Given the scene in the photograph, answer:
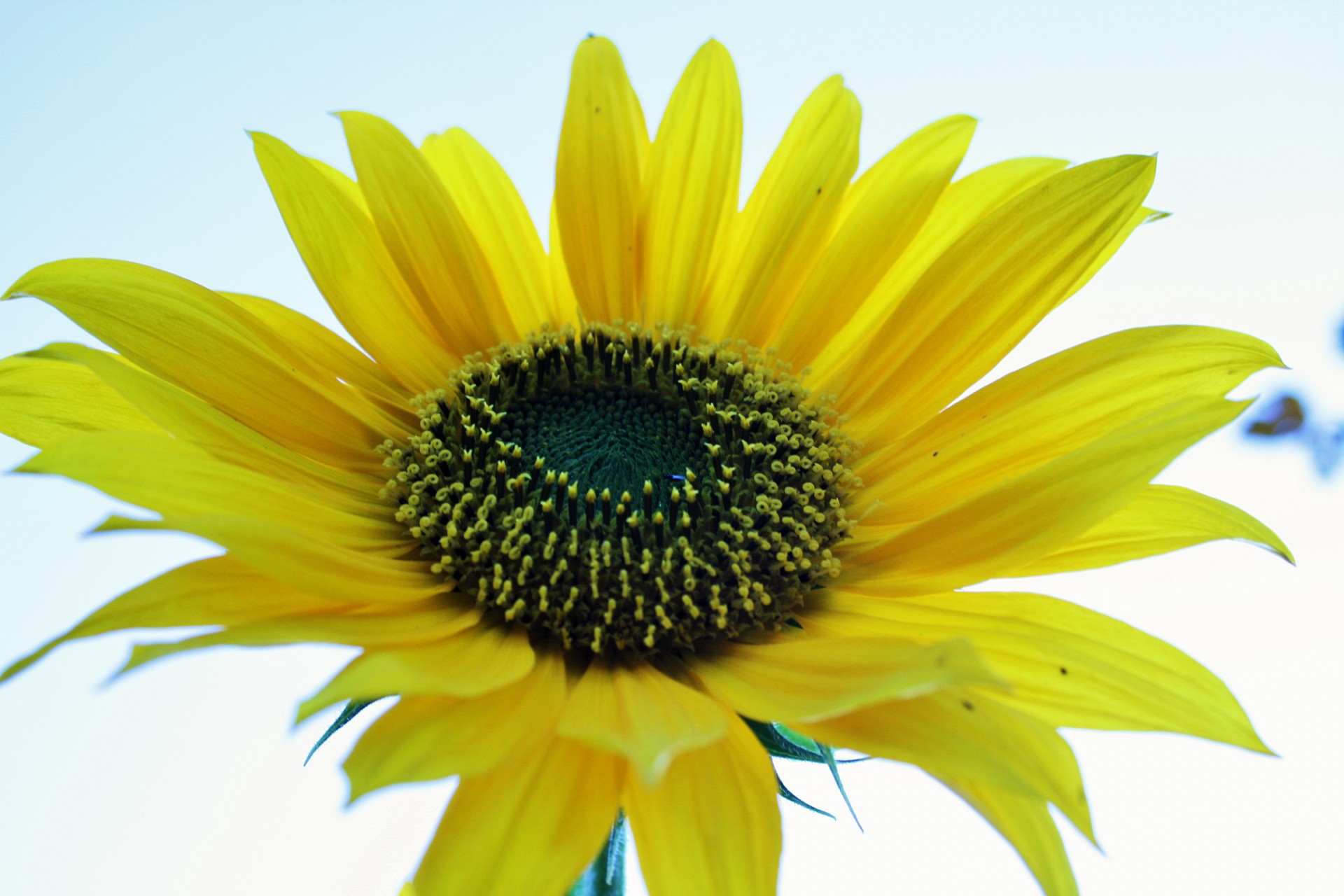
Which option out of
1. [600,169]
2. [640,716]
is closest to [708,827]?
[640,716]

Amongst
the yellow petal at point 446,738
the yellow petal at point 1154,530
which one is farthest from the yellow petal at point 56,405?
the yellow petal at point 1154,530

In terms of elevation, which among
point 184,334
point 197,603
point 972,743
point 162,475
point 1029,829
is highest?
point 184,334

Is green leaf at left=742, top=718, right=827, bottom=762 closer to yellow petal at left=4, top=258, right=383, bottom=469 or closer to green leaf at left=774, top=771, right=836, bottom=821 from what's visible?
green leaf at left=774, top=771, right=836, bottom=821

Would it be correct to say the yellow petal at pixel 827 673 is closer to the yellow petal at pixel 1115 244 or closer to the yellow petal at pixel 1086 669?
the yellow petal at pixel 1086 669

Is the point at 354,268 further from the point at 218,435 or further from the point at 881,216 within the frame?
the point at 881,216

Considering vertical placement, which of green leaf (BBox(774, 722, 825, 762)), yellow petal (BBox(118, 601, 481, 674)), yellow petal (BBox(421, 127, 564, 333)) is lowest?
green leaf (BBox(774, 722, 825, 762))

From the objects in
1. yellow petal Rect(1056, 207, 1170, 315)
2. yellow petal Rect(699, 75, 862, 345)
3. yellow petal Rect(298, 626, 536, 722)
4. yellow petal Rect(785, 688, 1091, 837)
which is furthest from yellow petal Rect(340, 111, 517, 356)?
yellow petal Rect(785, 688, 1091, 837)
